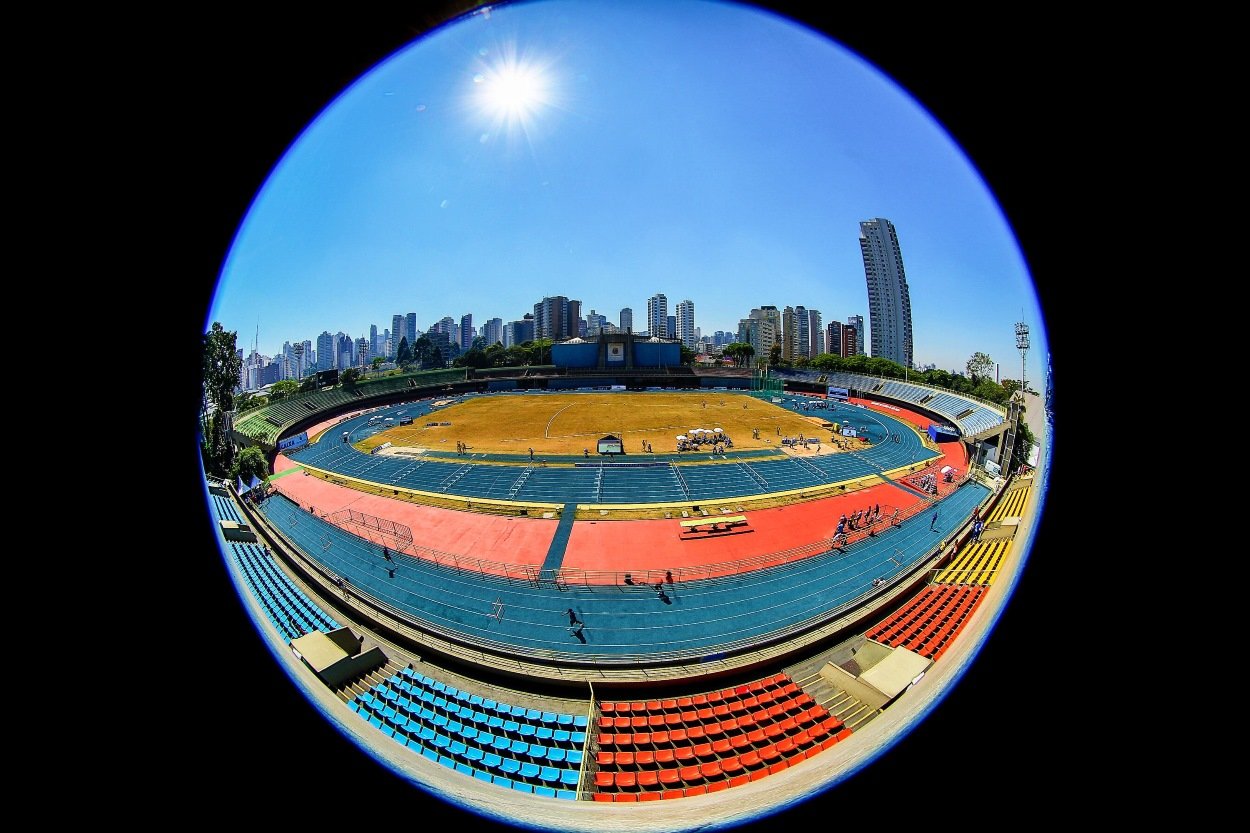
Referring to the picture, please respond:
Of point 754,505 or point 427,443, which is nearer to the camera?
point 754,505

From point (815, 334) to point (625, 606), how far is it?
79.1 m

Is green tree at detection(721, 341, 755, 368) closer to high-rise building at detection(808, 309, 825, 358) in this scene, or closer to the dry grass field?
the dry grass field

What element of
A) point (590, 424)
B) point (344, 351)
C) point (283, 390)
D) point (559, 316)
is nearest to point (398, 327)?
point (344, 351)

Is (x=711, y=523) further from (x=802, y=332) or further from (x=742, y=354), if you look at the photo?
(x=802, y=332)

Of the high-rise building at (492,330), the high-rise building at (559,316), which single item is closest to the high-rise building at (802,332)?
the high-rise building at (559,316)

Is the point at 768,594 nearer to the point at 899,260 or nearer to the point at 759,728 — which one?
the point at 759,728

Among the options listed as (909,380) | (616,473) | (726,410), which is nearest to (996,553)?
(616,473)

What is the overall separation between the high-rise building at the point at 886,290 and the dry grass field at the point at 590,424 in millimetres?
26669

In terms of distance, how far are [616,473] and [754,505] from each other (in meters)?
5.01

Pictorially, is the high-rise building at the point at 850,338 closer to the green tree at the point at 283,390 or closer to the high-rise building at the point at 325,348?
the green tree at the point at 283,390

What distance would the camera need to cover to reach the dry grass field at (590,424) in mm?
18611

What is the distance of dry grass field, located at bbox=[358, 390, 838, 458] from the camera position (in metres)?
18.6

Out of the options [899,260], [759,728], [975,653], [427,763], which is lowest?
[759,728]

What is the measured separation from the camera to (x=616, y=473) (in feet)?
47.1
